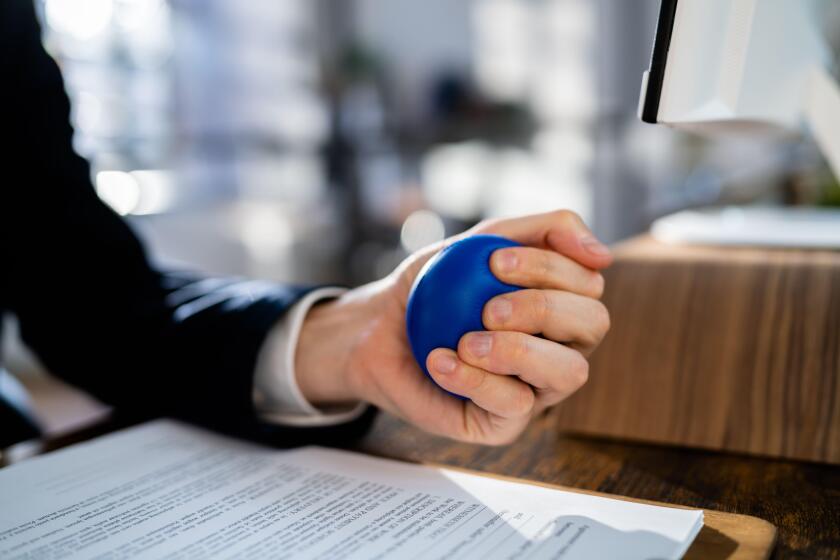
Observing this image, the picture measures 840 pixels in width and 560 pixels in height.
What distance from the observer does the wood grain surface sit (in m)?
0.40

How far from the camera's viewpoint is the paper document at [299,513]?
1.19 ft

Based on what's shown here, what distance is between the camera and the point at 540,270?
A: 465mm

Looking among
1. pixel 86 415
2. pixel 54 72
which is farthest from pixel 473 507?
pixel 86 415

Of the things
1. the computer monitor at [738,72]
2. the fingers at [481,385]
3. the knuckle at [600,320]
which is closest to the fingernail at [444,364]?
the fingers at [481,385]

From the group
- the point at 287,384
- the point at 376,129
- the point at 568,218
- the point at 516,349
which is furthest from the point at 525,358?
the point at 376,129

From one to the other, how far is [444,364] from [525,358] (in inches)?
2.1

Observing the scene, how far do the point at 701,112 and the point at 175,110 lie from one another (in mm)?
3514

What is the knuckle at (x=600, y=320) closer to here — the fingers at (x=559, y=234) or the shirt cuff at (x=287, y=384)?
the fingers at (x=559, y=234)

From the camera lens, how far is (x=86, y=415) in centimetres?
256

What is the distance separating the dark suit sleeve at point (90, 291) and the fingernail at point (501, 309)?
0.70 feet

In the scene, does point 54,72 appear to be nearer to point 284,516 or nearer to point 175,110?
point 284,516

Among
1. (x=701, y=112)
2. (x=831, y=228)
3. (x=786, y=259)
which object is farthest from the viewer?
(x=831, y=228)

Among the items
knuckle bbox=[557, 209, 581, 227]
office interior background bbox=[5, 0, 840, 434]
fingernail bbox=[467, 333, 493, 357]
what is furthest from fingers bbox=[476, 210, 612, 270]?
office interior background bbox=[5, 0, 840, 434]

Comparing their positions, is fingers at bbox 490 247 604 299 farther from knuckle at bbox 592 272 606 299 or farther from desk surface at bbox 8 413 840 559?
desk surface at bbox 8 413 840 559
